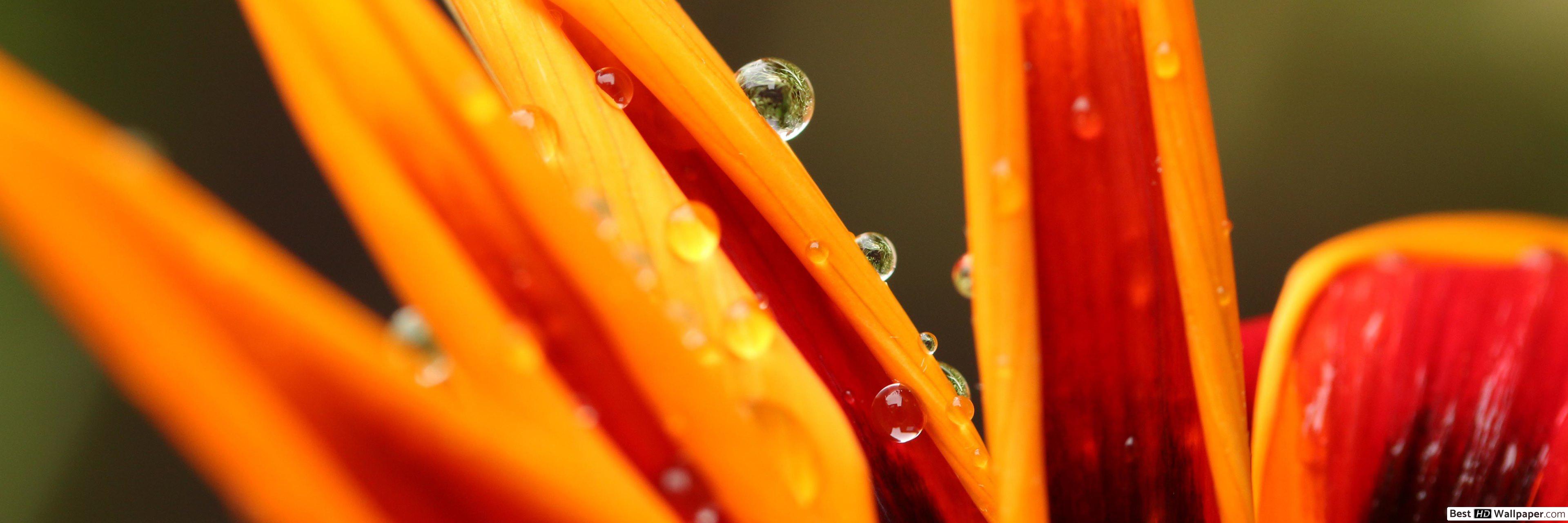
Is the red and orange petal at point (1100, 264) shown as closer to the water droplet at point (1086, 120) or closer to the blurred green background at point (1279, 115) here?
the water droplet at point (1086, 120)

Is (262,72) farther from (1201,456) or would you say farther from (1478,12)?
(1478,12)

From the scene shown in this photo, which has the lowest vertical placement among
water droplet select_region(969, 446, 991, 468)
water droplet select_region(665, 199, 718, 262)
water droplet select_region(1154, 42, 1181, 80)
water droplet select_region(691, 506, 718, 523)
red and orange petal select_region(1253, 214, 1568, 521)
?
red and orange petal select_region(1253, 214, 1568, 521)

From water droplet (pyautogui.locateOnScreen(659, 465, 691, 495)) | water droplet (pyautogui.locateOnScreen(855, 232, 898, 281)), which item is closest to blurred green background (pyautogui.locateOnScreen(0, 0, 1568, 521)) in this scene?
water droplet (pyautogui.locateOnScreen(855, 232, 898, 281))

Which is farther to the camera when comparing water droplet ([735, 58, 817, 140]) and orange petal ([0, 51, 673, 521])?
water droplet ([735, 58, 817, 140])

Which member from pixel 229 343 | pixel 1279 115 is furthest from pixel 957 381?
pixel 1279 115

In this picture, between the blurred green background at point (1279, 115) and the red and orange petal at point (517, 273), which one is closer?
the red and orange petal at point (517, 273)

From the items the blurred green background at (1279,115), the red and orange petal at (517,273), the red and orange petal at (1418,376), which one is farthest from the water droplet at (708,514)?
the blurred green background at (1279,115)

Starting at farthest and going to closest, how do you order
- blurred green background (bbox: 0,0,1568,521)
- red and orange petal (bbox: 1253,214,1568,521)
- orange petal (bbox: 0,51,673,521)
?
1. blurred green background (bbox: 0,0,1568,521)
2. red and orange petal (bbox: 1253,214,1568,521)
3. orange petal (bbox: 0,51,673,521)

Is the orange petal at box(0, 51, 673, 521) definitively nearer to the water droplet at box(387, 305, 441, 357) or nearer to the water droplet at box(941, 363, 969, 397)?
the water droplet at box(387, 305, 441, 357)
